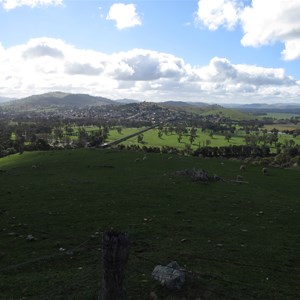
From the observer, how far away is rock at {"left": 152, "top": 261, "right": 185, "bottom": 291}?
1725 centimetres

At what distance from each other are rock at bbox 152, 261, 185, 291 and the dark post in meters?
4.59

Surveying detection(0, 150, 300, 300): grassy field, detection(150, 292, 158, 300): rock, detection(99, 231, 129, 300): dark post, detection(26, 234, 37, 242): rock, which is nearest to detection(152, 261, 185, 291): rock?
detection(0, 150, 300, 300): grassy field

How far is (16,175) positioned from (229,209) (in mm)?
42655

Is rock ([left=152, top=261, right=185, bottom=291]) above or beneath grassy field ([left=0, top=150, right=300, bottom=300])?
above

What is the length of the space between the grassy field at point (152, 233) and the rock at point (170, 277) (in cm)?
37

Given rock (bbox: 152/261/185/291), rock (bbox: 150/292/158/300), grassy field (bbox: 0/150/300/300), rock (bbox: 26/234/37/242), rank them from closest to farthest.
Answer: rock (bbox: 150/292/158/300) → rock (bbox: 152/261/185/291) → grassy field (bbox: 0/150/300/300) → rock (bbox: 26/234/37/242)

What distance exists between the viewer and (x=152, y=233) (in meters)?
28.5

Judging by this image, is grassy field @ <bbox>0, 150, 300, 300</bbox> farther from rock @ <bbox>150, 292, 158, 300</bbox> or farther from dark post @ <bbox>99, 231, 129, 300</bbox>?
dark post @ <bbox>99, 231, 129, 300</bbox>

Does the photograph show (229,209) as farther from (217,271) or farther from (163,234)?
(217,271)

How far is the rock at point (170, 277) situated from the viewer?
679 inches

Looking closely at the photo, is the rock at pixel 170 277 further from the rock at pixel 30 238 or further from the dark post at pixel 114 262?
the rock at pixel 30 238

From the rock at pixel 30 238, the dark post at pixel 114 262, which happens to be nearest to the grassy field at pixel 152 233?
the rock at pixel 30 238

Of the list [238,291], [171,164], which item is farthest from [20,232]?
[171,164]

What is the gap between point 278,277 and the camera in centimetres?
2031
